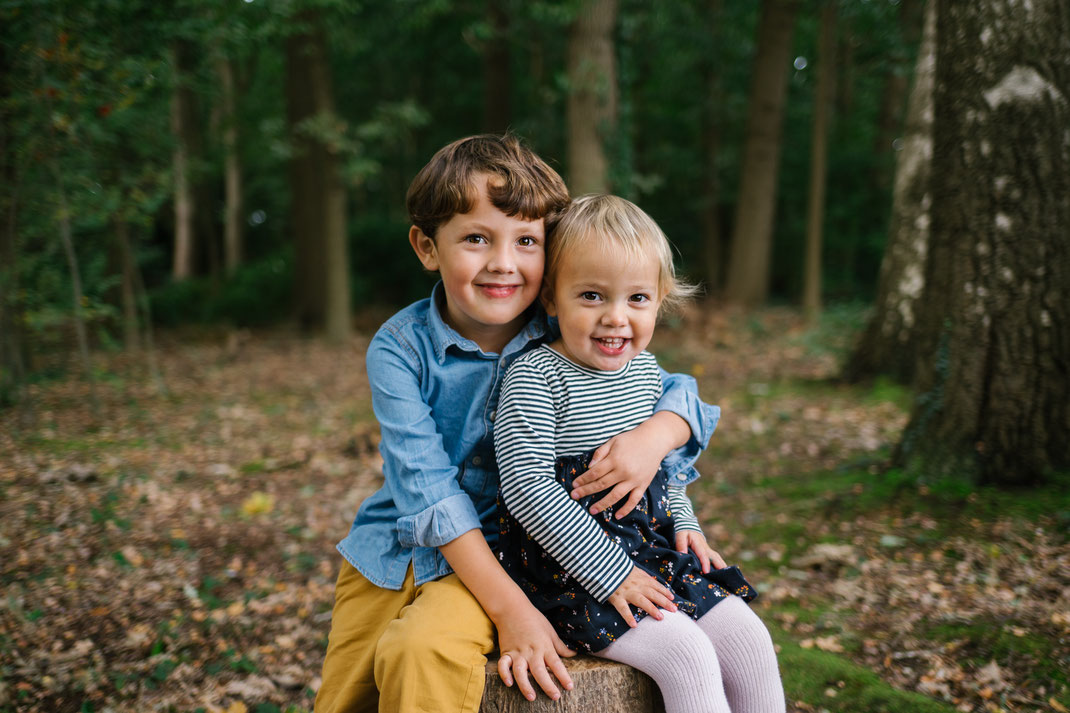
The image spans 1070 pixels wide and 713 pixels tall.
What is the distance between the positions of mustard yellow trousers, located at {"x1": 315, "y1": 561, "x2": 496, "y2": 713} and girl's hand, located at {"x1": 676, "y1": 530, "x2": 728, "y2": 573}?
23.6 inches

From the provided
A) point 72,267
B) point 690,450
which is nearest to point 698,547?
Answer: point 690,450

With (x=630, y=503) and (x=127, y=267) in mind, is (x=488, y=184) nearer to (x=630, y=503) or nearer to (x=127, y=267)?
(x=630, y=503)

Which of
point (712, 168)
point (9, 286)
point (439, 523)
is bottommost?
point (439, 523)

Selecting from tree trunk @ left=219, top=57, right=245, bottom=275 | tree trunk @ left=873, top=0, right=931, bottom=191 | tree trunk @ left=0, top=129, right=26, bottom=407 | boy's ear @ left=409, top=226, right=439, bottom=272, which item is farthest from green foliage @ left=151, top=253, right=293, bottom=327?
boy's ear @ left=409, top=226, right=439, bottom=272

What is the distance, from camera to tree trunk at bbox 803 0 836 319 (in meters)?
11.4

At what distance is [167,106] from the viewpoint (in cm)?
920

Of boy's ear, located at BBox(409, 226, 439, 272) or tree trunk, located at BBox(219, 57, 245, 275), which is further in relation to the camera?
tree trunk, located at BBox(219, 57, 245, 275)

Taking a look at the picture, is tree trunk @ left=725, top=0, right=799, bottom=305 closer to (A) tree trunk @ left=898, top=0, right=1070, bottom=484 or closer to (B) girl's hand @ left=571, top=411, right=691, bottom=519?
(A) tree trunk @ left=898, top=0, right=1070, bottom=484

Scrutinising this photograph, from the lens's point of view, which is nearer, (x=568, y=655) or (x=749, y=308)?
(x=568, y=655)

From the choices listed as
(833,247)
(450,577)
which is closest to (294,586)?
(450,577)

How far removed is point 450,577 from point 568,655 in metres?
0.37

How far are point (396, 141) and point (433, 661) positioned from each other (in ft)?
43.6

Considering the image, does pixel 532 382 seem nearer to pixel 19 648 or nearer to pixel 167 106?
pixel 19 648

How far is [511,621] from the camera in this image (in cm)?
183
